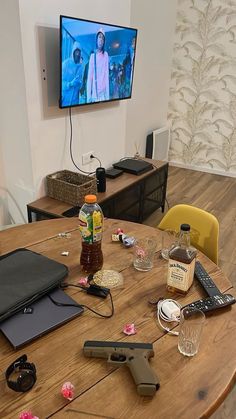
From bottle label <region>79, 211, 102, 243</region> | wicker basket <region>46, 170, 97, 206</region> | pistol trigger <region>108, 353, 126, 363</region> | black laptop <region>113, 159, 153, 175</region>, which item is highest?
bottle label <region>79, 211, 102, 243</region>

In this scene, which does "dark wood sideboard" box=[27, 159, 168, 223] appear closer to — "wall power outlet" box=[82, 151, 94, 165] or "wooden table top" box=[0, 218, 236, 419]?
"wall power outlet" box=[82, 151, 94, 165]

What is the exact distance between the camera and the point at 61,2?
7.25 feet

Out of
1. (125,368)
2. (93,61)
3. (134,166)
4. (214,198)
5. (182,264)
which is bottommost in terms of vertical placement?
(214,198)

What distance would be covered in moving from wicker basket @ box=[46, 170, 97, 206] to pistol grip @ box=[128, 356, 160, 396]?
5.01 ft

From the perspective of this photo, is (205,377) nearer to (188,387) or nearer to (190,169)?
(188,387)

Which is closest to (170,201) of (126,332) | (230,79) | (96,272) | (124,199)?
(124,199)

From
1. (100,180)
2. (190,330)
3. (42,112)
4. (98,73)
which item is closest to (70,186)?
(100,180)

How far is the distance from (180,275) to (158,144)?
11.3ft

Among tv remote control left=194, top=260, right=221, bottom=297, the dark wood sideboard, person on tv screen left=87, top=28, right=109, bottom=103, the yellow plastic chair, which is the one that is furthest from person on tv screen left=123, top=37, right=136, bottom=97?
tv remote control left=194, top=260, right=221, bottom=297

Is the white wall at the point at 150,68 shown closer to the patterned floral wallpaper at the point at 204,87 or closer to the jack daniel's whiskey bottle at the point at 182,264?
the patterned floral wallpaper at the point at 204,87

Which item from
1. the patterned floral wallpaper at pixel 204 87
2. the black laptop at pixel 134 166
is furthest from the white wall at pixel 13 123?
the patterned floral wallpaper at pixel 204 87

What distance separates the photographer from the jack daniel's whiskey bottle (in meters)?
1.14

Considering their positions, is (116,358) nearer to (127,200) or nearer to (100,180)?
(100,180)

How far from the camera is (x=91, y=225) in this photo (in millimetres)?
1245
